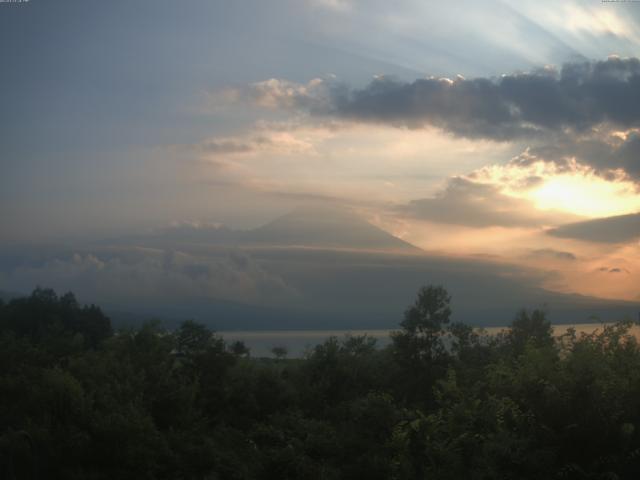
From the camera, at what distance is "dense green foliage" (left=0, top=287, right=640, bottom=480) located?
694 inches

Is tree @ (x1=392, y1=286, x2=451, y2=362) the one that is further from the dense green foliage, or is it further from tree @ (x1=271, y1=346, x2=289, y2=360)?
tree @ (x1=271, y1=346, x2=289, y2=360)

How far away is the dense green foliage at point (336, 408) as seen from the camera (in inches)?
694

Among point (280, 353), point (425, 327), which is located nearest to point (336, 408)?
point (425, 327)

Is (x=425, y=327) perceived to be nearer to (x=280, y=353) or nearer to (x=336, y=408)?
(x=336, y=408)

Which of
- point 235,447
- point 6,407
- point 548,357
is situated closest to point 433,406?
point 235,447

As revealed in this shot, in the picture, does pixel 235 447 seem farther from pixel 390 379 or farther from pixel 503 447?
pixel 503 447

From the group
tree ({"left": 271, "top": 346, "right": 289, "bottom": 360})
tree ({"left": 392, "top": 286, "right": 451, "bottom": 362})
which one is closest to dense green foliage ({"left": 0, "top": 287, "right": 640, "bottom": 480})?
tree ({"left": 392, "top": 286, "right": 451, "bottom": 362})

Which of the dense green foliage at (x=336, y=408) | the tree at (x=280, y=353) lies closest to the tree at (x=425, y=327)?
the dense green foliage at (x=336, y=408)

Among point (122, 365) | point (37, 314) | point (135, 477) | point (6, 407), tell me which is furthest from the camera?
point (37, 314)

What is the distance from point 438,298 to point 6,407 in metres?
22.8

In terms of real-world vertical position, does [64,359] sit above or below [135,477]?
above

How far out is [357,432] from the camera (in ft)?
86.5

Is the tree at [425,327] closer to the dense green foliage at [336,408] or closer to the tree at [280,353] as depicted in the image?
the dense green foliage at [336,408]

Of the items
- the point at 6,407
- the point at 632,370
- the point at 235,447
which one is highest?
the point at 632,370
